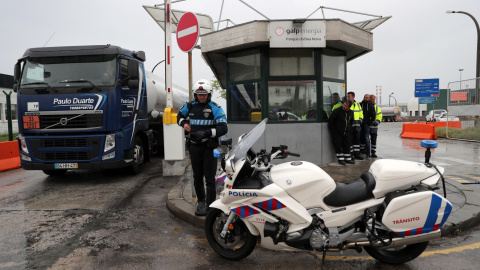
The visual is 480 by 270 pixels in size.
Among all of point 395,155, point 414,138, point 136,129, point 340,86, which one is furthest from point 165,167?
→ point 414,138

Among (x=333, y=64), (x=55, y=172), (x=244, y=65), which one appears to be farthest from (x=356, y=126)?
(x=55, y=172)

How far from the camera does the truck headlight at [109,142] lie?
24.1 ft

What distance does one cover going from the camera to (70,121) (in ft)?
23.5

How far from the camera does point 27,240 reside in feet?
14.0

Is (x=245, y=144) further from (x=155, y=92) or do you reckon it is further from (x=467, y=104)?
(x=467, y=104)

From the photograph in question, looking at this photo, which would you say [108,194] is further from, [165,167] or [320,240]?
[320,240]

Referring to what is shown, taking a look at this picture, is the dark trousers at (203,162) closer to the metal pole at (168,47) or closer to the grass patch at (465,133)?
the metal pole at (168,47)

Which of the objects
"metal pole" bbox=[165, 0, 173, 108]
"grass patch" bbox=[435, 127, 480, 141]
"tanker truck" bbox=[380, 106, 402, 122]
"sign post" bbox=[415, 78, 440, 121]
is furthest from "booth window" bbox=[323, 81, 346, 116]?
"tanker truck" bbox=[380, 106, 402, 122]

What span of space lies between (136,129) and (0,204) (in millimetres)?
3271

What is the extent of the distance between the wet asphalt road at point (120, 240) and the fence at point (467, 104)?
44.0 ft

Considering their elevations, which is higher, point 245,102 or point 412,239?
point 245,102

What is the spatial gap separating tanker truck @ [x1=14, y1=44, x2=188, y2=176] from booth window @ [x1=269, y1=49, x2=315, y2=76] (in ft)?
10.5

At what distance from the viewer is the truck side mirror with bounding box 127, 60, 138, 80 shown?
7.71 meters

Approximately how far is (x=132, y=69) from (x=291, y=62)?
369 centimetres
